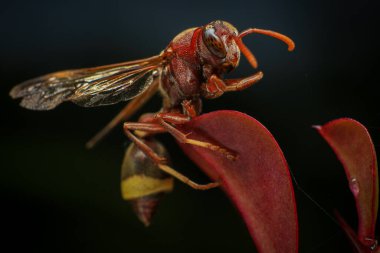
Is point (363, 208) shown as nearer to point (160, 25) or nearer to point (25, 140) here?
point (25, 140)

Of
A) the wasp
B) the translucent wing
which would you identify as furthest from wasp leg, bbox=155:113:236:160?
the translucent wing

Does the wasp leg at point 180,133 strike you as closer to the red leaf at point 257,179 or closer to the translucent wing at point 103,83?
the red leaf at point 257,179

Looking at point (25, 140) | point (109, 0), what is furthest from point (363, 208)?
point (109, 0)

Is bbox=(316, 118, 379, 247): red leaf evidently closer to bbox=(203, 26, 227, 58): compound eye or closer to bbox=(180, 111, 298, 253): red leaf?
bbox=(180, 111, 298, 253): red leaf

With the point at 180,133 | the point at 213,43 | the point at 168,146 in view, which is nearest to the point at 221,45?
the point at 213,43

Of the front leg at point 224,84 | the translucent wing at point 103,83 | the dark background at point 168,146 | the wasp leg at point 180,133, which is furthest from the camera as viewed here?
the dark background at point 168,146

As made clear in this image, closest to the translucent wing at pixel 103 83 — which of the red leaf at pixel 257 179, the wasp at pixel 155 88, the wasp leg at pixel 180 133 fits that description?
the wasp at pixel 155 88

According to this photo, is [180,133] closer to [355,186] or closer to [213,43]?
[213,43]
